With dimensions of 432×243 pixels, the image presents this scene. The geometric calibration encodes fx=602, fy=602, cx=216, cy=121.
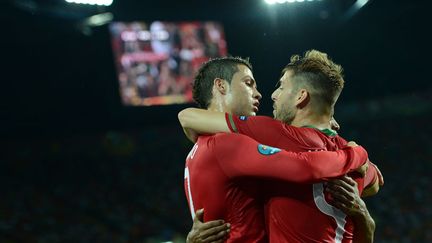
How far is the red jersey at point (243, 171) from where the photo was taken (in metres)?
2.29

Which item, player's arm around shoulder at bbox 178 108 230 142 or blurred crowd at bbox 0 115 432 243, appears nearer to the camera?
player's arm around shoulder at bbox 178 108 230 142

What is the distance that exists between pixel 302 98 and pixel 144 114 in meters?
15.0

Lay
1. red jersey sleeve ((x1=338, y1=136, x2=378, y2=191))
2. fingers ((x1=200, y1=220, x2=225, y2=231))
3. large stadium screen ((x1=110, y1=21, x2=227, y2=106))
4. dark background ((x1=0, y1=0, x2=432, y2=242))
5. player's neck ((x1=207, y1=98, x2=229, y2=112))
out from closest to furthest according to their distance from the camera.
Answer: fingers ((x1=200, y1=220, x2=225, y2=231)) → red jersey sleeve ((x1=338, y1=136, x2=378, y2=191)) → player's neck ((x1=207, y1=98, x2=229, y2=112)) → dark background ((x1=0, y1=0, x2=432, y2=242)) → large stadium screen ((x1=110, y1=21, x2=227, y2=106))

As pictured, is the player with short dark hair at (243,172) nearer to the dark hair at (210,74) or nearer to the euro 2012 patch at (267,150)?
the euro 2012 patch at (267,150)

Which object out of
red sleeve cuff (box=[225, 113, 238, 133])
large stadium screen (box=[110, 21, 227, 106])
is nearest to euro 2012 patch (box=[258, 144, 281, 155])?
red sleeve cuff (box=[225, 113, 238, 133])

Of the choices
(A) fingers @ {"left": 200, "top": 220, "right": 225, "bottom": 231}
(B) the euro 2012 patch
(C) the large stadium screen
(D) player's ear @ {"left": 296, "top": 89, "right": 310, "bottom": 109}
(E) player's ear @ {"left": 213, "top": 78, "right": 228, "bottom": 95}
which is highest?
(E) player's ear @ {"left": 213, "top": 78, "right": 228, "bottom": 95}

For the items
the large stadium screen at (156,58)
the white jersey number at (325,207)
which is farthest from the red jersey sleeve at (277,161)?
the large stadium screen at (156,58)

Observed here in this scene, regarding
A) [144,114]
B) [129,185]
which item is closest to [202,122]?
→ [129,185]

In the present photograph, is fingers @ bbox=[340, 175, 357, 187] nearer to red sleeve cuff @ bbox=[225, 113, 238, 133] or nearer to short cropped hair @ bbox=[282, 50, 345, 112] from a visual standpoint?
short cropped hair @ bbox=[282, 50, 345, 112]

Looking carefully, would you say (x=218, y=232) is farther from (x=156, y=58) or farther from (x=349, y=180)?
(x=156, y=58)

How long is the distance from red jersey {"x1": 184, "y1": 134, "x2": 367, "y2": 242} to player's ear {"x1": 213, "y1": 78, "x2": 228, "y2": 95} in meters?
0.28

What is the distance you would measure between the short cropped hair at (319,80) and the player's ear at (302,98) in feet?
0.07

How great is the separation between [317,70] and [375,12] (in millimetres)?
16648

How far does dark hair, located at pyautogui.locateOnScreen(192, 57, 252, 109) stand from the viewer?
285 centimetres
